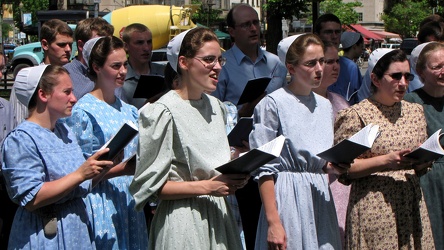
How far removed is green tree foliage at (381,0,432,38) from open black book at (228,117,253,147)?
68.3 meters

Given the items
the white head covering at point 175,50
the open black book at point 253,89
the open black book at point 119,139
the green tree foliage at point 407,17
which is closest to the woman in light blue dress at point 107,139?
the open black book at point 119,139

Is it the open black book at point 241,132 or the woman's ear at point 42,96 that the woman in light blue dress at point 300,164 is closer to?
the open black book at point 241,132

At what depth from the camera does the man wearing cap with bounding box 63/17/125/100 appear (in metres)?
6.60

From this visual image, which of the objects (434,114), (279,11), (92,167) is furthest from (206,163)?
(279,11)

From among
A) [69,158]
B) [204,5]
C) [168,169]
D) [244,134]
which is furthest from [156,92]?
[204,5]

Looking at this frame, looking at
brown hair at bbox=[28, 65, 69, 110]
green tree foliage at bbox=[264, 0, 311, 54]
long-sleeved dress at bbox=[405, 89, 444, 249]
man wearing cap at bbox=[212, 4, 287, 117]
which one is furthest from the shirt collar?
green tree foliage at bbox=[264, 0, 311, 54]

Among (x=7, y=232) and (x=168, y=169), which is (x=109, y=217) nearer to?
(x=168, y=169)

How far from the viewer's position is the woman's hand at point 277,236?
15.1 feet

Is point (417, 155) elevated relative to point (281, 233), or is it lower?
elevated

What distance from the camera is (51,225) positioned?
4492 millimetres

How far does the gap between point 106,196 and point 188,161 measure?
3.34ft

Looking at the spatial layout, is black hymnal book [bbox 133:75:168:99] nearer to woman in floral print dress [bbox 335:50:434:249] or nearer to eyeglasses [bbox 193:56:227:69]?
woman in floral print dress [bbox 335:50:434:249]

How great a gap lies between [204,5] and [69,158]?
5309cm

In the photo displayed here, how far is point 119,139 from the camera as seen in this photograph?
4.37 meters
